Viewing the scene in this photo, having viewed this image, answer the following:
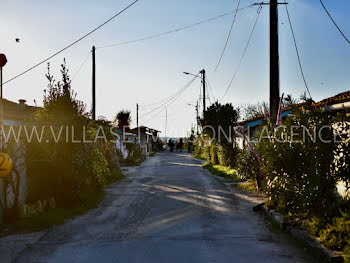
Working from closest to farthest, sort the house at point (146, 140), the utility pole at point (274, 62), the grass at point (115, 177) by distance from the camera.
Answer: the utility pole at point (274, 62), the grass at point (115, 177), the house at point (146, 140)

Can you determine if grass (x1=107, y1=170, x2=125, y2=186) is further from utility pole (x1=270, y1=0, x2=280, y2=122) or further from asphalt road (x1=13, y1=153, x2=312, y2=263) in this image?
utility pole (x1=270, y1=0, x2=280, y2=122)

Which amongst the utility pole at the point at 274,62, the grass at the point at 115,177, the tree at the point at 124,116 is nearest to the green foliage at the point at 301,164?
the utility pole at the point at 274,62

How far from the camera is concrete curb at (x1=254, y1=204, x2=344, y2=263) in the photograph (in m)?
5.16

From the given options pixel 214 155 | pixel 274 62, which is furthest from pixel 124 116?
pixel 274 62

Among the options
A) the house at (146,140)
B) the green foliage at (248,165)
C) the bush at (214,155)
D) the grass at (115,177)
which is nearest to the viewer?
the green foliage at (248,165)

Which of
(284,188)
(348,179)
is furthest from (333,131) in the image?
(284,188)

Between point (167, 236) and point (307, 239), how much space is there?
2489 millimetres

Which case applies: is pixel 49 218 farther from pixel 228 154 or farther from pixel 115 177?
pixel 228 154

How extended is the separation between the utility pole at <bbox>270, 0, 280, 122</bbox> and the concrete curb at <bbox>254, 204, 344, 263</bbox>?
11.4 ft

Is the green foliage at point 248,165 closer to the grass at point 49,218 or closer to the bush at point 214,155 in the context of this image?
the grass at point 49,218

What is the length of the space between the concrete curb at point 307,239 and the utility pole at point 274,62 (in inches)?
137

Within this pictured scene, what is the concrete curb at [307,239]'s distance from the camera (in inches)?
203

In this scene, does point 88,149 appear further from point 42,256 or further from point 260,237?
point 260,237

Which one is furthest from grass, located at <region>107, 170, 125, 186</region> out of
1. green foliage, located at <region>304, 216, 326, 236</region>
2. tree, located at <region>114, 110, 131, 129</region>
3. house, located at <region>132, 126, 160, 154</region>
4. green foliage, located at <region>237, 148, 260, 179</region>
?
tree, located at <region>114, 110, 131, 129</region>
